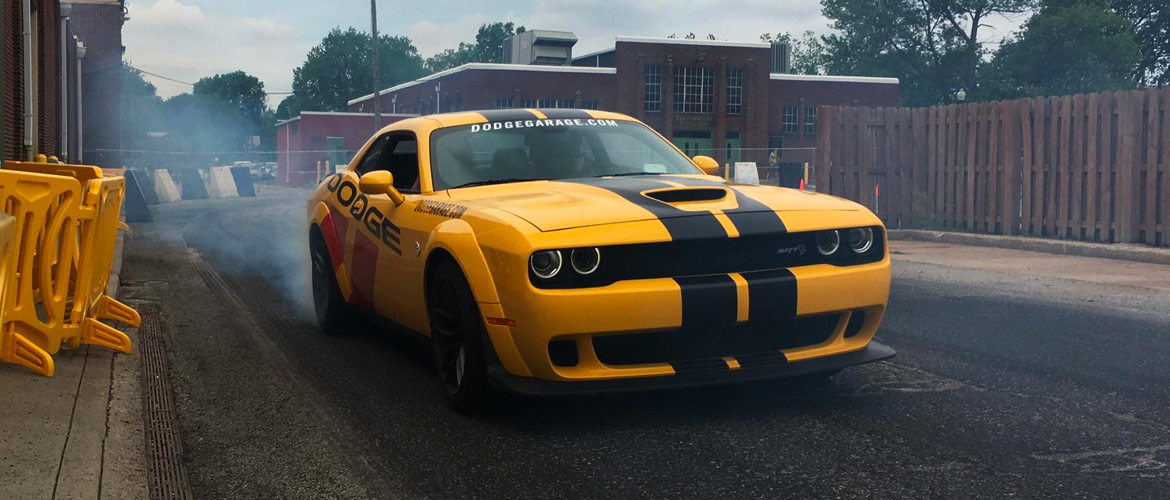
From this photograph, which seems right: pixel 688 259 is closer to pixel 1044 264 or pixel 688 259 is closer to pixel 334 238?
pixel 334 238

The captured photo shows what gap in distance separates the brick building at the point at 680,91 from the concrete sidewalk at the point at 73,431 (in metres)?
48.1

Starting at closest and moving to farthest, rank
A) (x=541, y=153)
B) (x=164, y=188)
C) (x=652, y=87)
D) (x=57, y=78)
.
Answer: (x=541, y=153) < (x=57, y=78) < (x=164, y=188) < (x=652, y=87)

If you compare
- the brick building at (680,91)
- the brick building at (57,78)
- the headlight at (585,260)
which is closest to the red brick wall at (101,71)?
the brick building at (57,78)

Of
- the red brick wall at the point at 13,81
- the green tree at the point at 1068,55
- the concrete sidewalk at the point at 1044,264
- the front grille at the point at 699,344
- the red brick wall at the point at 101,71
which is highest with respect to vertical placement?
the green tree at the point at 1068,55

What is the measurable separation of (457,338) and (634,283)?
94cm

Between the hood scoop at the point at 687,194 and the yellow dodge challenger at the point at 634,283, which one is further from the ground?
the hood scoop at the point at 687,194

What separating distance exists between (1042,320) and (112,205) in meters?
5.97

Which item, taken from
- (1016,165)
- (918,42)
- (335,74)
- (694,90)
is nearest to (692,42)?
(694,90)

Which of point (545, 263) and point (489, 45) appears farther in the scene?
point (489, 45)

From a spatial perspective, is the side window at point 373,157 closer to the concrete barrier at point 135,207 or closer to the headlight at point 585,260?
the headlight at point 585,260

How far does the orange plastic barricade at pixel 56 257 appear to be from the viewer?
5.49 metres

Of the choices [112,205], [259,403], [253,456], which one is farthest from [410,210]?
[112,205]

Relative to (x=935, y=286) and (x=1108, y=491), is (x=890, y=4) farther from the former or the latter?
(x=1108, y=491)

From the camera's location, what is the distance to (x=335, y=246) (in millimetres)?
7223
